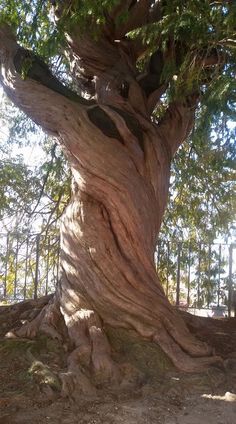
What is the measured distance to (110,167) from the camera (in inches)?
256

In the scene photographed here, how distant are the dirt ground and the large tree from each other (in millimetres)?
264

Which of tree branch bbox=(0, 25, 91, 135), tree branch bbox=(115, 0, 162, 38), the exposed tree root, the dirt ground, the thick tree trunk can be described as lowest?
the dirt ground

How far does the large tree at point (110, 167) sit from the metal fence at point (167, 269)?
326 cm

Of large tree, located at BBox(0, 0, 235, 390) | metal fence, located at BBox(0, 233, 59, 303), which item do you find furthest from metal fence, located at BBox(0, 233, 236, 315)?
large tree, located at BBox(0, 0, 235, 390)

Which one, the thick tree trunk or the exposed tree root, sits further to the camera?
the thick tree trunk

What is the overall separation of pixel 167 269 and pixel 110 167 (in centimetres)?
468

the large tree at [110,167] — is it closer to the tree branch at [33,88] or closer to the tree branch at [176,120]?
the tree branch at [33,88]

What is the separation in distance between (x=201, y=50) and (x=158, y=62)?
149 cm

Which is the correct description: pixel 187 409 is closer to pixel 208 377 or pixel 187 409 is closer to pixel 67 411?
pixel 208 377

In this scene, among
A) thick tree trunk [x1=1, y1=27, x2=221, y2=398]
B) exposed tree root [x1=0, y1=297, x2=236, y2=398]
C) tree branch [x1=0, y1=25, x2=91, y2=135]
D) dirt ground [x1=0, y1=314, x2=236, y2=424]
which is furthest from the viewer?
tree branch [x1=0, y1=25, x2=91, y2=135]

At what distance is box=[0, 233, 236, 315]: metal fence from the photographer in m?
10.2

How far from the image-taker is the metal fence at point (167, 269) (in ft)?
33.4

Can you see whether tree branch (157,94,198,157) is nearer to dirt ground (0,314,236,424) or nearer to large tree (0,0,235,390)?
large tree (0,0,235,390)

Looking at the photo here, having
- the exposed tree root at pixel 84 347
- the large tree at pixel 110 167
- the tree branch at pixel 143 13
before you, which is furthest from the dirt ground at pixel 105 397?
the tree branch at pixel 143 13
